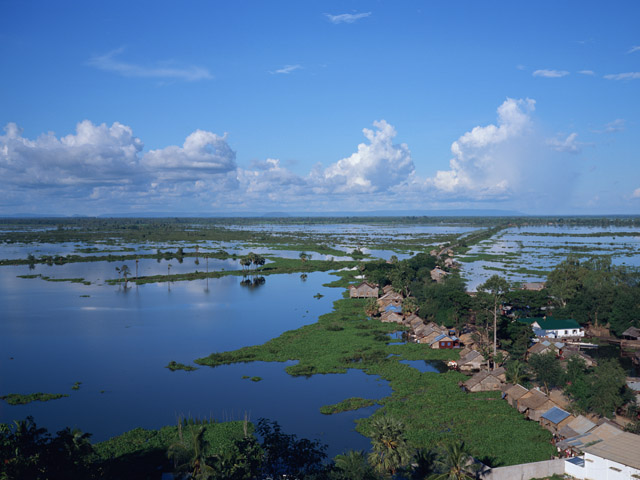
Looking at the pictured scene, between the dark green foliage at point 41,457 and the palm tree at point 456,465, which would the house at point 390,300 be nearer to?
the palm tree at point 456,465

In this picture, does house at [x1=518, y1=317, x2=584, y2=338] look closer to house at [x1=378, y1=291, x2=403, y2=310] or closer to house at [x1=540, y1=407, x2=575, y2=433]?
house at [x1=378, y1=291, x2=403, y2=310]

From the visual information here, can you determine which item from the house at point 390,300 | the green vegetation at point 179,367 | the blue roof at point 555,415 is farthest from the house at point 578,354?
the green vegetation at point 179,367

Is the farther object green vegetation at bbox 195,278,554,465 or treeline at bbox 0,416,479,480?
green vegetation at bbox 195,278,554,465

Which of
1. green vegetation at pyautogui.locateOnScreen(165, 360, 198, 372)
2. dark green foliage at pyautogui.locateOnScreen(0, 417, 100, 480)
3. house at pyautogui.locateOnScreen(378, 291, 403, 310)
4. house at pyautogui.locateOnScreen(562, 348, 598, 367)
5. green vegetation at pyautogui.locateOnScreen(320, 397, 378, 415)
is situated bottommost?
green vegetation at pyautogui.locateOnScreen(320, 397, 378, 415)

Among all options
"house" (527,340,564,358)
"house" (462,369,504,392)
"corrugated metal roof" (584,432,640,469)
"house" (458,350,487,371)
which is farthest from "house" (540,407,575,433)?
"house" (527,340,564,358)

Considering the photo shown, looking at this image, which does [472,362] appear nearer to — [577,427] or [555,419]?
[555,419]

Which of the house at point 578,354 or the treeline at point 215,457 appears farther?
the house at point 578,354

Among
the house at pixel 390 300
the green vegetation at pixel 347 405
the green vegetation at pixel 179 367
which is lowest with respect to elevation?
the green vegetation at pixel 347 405
